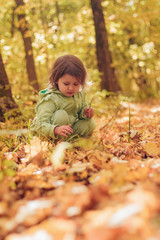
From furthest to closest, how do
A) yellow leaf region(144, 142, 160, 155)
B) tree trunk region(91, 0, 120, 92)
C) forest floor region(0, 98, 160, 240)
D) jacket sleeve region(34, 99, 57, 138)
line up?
tree trunk region(91, 0, 120, 92), jacket sleeve region(34, 99, 57, 138), yellow leaf region(144, 142, 160, 155), forest floor region(0, 98, 160, 240)

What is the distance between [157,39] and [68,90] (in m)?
6.02

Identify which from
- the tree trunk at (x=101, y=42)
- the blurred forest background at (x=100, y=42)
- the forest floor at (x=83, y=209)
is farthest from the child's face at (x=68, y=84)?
the tree trunk at (x=101, y=42)

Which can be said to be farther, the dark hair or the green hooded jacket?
the dark hair

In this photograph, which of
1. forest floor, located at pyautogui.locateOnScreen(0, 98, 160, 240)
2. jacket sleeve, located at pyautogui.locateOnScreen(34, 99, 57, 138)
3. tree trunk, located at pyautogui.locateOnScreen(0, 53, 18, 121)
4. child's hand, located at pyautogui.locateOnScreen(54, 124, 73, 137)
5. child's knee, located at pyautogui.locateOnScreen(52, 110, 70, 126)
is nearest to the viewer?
forest floor, located at pyautogui.locateOnScreen(0, 98, 160, 240)

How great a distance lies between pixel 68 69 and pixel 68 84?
15 centimetres

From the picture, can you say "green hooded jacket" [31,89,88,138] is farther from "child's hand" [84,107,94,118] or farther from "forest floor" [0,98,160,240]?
"forest floor" [0,98,160,240]

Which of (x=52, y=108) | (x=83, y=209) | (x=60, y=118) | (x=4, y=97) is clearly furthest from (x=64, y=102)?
(x=83, y=209)

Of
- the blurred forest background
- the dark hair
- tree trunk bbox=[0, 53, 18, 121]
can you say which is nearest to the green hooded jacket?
the dark hair

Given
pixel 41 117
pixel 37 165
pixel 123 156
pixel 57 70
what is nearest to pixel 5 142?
pixel 41 117

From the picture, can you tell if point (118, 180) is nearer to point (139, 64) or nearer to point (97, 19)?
point (97, 19)

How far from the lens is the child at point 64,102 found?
2.19 metres

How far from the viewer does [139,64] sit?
8.51 meters

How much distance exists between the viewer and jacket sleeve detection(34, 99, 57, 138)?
6.72ft

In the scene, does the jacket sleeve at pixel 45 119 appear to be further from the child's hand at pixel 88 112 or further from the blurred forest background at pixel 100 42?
the blurred forest background at pixel 100 42
